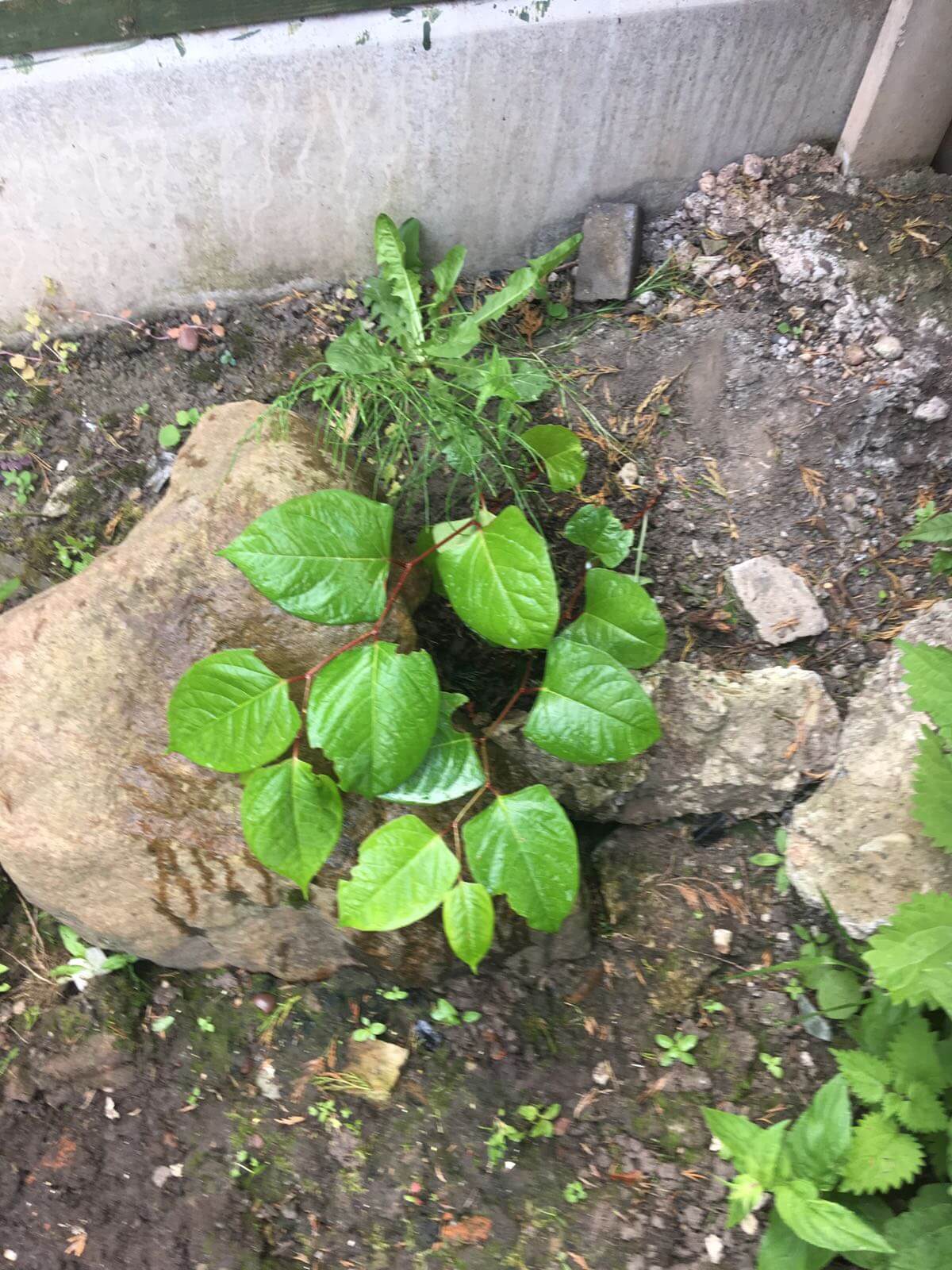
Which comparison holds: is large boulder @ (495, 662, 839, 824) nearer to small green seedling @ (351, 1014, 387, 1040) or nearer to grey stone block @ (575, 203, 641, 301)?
small green seedling @ (351, 1014, 387, 1040)

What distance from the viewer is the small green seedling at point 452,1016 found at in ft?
6.52

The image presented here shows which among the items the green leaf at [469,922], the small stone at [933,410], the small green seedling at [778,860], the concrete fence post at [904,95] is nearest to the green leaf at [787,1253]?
the small green seedling at [778,860]

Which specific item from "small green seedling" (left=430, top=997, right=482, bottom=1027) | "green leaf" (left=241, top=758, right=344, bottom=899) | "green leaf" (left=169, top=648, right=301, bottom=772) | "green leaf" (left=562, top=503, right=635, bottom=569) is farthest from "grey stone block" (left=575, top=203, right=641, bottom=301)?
"small green seedling" (left=430, top=997, right=482, bottom=1027)

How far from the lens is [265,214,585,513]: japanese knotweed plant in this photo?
199 centimetres

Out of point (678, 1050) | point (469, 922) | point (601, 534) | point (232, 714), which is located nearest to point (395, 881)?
point (469, 922)

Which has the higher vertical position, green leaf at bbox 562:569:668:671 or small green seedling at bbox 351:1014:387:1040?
green leaf at bbox 562:569:668:671

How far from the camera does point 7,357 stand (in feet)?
8.32

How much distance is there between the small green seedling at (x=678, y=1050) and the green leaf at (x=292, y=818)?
949 millimetres

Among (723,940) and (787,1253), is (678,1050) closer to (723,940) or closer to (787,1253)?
(723,940)

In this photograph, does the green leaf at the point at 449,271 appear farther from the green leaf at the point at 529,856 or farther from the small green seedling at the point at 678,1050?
the small green seedling at the point at 678,1050

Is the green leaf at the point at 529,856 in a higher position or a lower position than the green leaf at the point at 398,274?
lower

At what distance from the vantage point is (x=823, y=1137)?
1.58 meters

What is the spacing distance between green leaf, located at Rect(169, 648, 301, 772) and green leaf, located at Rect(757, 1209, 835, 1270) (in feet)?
4.48

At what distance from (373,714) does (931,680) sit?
43.3 inches
